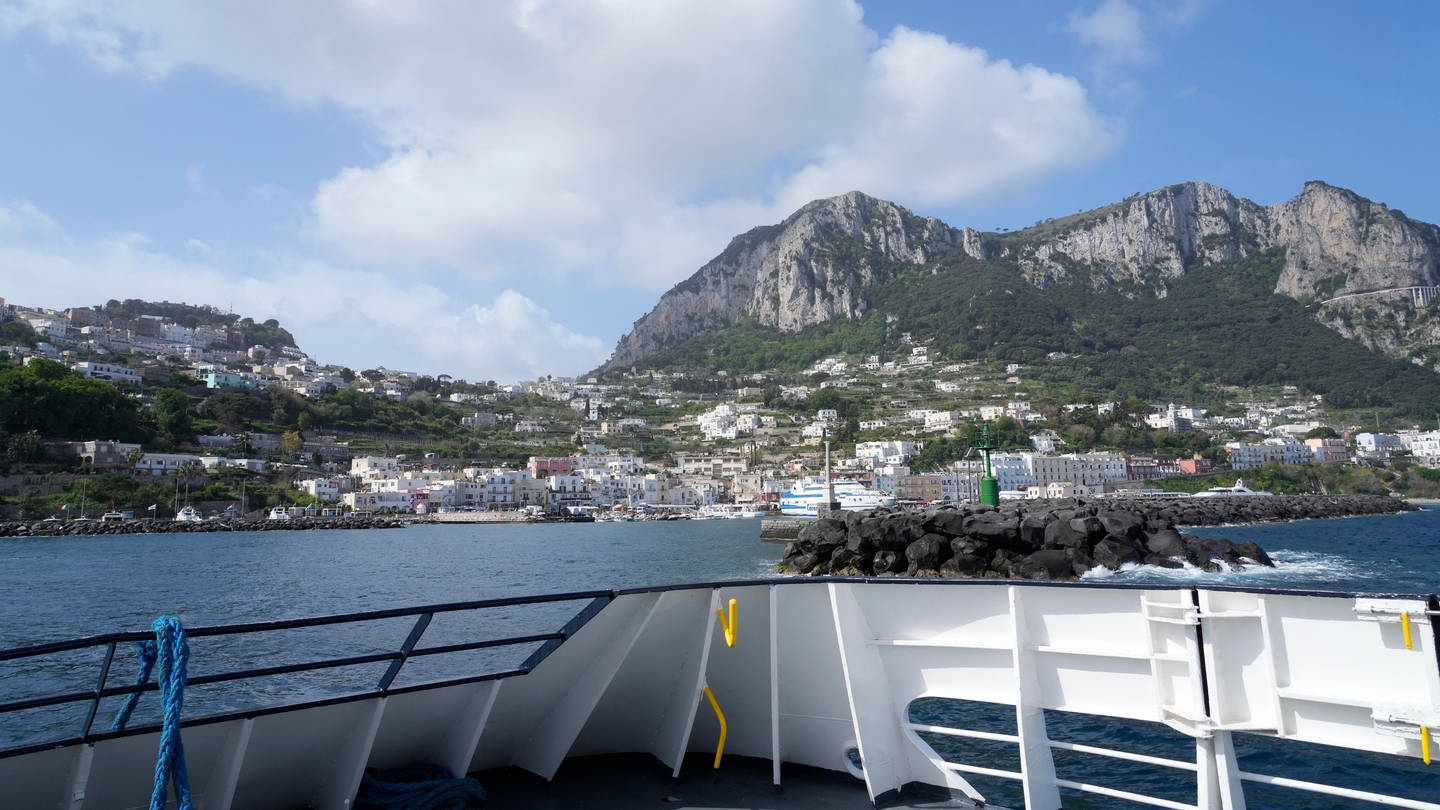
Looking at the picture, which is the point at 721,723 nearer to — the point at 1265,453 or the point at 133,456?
the point at 133,456

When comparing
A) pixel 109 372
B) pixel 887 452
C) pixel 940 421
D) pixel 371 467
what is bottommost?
pixel 887 452

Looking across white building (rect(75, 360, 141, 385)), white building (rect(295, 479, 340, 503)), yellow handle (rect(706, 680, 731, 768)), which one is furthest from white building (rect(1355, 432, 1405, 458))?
white building (rect(75, 360, 141, 385))

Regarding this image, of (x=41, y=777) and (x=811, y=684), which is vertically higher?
(x=41, y=777)

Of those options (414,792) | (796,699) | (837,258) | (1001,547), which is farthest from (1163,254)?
(414,792)

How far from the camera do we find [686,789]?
15.8 ft

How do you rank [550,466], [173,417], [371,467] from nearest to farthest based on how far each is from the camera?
[173,417]
[371,467]
[550,466]

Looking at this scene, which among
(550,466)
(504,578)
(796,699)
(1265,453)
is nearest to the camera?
(796,699)

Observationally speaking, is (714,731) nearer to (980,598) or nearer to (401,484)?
(980,598)

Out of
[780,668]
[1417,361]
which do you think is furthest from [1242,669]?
[1417,361]

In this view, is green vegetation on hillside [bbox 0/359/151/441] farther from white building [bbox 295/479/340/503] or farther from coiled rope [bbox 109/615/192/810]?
coiled rope [bbox 109/615/192/810]

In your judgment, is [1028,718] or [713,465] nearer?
[1028,718]

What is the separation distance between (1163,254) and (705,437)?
108577 mm

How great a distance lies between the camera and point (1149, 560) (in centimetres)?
2700

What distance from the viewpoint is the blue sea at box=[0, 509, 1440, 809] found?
8.52 meters
